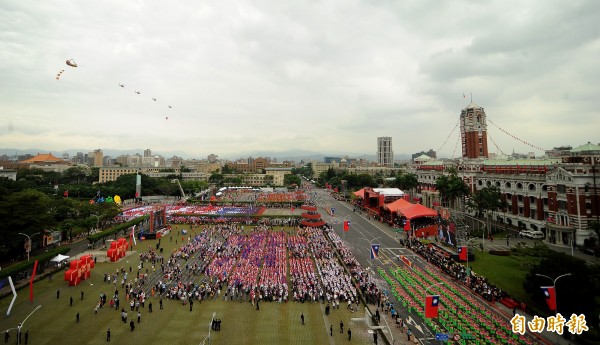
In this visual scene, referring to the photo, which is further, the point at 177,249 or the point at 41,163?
the point at 41,163

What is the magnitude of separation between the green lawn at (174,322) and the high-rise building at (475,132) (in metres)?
67.0

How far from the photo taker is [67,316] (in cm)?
2231

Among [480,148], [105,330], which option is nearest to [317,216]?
[105,330]

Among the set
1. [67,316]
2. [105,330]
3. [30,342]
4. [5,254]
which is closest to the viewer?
[30,342]

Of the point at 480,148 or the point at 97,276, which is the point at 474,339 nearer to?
the point at 97,276

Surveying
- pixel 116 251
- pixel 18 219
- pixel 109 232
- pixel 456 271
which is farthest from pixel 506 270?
pixel 18 219

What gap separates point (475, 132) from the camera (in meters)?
75.7

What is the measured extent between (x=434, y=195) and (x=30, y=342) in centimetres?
6672

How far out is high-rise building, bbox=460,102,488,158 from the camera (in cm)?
7588

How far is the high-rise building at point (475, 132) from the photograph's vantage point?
2987 inches

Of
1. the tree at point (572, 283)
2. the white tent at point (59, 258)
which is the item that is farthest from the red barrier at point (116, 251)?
the tree at point (572, 283)

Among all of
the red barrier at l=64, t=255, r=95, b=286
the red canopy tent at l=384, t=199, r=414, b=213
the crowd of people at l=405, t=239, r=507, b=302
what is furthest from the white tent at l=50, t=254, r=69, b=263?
the red canopy tent at l=384, t=199, r=414, b=213

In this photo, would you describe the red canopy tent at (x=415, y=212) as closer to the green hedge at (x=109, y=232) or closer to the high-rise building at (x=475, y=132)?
the high-rise building at (x=475, y=132)

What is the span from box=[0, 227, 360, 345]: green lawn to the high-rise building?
6696 centimetres
